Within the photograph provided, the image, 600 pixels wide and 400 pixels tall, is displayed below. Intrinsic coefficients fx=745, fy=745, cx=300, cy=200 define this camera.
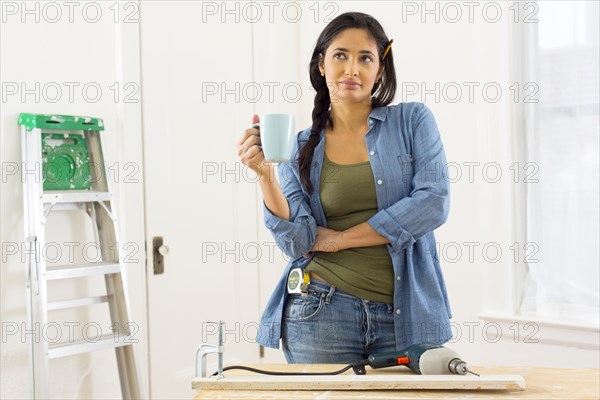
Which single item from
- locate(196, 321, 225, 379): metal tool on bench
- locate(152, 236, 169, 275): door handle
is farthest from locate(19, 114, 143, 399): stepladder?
locate(196, 321, 225, 379): metal tool on bench

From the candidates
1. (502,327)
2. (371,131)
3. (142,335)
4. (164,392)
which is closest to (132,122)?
(142,335)

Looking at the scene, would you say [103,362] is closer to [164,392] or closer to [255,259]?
[164,392]

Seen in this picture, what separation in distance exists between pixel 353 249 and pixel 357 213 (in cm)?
11

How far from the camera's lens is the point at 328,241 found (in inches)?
75.7

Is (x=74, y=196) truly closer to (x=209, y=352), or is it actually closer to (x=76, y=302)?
(x=76, y=302)

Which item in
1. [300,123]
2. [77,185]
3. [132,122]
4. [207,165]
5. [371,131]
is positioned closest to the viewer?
[371,131]

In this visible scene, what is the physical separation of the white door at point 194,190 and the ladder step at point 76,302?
1.18 ft

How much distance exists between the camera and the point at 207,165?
3596 millimetres

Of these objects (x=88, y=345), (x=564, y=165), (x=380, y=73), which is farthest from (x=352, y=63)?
(x=88, y=345)

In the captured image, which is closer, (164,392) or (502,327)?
(502,327)

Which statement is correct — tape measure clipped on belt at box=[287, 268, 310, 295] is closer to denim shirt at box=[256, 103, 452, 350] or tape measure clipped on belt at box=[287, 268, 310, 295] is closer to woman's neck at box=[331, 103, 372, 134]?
denim shirt at box=[256, 103, 452, 350]

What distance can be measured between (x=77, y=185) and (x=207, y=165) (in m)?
0.76

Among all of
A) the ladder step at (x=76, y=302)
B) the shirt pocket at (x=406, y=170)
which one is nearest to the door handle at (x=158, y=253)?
the ladder step at (x=76, y=302)

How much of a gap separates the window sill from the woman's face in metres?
1.48
